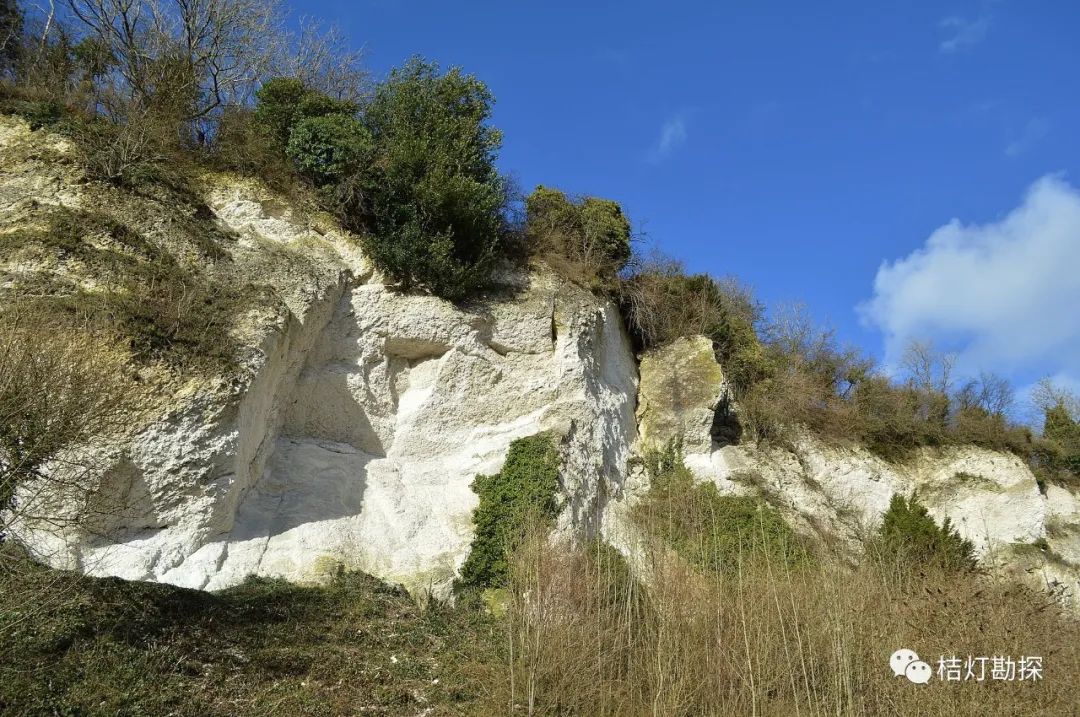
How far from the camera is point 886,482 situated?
1873 centimetres

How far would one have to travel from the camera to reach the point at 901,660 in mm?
8203

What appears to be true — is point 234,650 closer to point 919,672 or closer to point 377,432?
point 377,432

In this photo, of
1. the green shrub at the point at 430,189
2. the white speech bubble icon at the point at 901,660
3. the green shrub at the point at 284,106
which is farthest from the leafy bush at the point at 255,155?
the white speech bubble icon at the point at 901,660

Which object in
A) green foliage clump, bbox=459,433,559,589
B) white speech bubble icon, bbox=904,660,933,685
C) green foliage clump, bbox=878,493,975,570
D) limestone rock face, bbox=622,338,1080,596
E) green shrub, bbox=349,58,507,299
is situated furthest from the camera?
limestone rock face, bbox=622,338,1080,596

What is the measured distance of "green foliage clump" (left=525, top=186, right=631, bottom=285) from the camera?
17.2m

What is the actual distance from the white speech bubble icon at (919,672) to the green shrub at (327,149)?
1283cm

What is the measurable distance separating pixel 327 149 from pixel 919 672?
533 inches

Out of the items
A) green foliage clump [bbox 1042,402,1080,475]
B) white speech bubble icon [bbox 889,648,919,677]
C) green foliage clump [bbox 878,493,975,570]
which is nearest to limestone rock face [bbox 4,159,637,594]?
green foliage clump [bbox 878,493,975,570]

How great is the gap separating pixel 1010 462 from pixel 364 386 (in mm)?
17187

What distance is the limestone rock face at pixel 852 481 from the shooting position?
16.9 metres

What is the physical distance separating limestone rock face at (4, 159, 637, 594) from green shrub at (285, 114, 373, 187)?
1.17 m

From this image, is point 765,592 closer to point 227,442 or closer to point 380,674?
point 380,674

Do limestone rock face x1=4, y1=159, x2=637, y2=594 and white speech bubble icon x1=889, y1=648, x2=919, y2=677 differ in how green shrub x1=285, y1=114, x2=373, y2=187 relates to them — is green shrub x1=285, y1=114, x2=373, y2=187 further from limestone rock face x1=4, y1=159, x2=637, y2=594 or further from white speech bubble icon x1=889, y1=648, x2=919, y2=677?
white speech bubble icon x1=889, y1=648, x2=919, y2=677

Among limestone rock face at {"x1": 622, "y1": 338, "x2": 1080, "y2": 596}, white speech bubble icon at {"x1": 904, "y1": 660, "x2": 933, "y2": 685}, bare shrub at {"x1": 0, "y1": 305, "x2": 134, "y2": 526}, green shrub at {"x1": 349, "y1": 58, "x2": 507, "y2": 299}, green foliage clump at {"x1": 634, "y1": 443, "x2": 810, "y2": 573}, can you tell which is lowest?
white speech bubble icon at {"x1": 904, "y1": 660, "x2": 933, "y2": 685}
